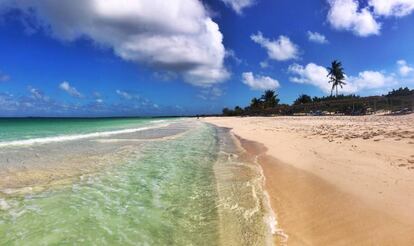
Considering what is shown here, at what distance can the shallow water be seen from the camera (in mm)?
4605

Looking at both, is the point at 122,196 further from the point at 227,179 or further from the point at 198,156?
the point at 198,156

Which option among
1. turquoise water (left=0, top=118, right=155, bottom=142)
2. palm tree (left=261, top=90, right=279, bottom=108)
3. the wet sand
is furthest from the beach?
palm tree (left=261, top=90, right=279, bottom=108)

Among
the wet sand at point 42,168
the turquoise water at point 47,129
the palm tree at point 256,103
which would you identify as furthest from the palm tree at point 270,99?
the wet sand at point 42,168

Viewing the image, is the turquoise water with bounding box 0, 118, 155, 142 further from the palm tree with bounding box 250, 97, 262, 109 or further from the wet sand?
the palm tree with bounding box 250, 97, 262, 109

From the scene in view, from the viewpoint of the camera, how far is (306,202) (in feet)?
19.0

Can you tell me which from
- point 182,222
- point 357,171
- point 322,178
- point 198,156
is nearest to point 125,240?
point 182,222

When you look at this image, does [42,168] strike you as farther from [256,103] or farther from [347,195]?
[256,103]

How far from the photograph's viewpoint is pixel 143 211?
582 cm

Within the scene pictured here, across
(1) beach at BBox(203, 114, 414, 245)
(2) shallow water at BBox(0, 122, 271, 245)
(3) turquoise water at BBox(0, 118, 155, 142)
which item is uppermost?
(1) beach at BBox(203, 114, 414, 245)

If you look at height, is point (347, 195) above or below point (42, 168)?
above

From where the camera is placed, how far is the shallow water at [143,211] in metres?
4.61

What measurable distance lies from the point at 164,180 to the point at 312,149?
6.12 metres

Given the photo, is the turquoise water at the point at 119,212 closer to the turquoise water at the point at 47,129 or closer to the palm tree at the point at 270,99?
the turquoise water at the point at 47,129

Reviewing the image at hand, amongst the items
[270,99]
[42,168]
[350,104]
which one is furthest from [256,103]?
[42,168]
